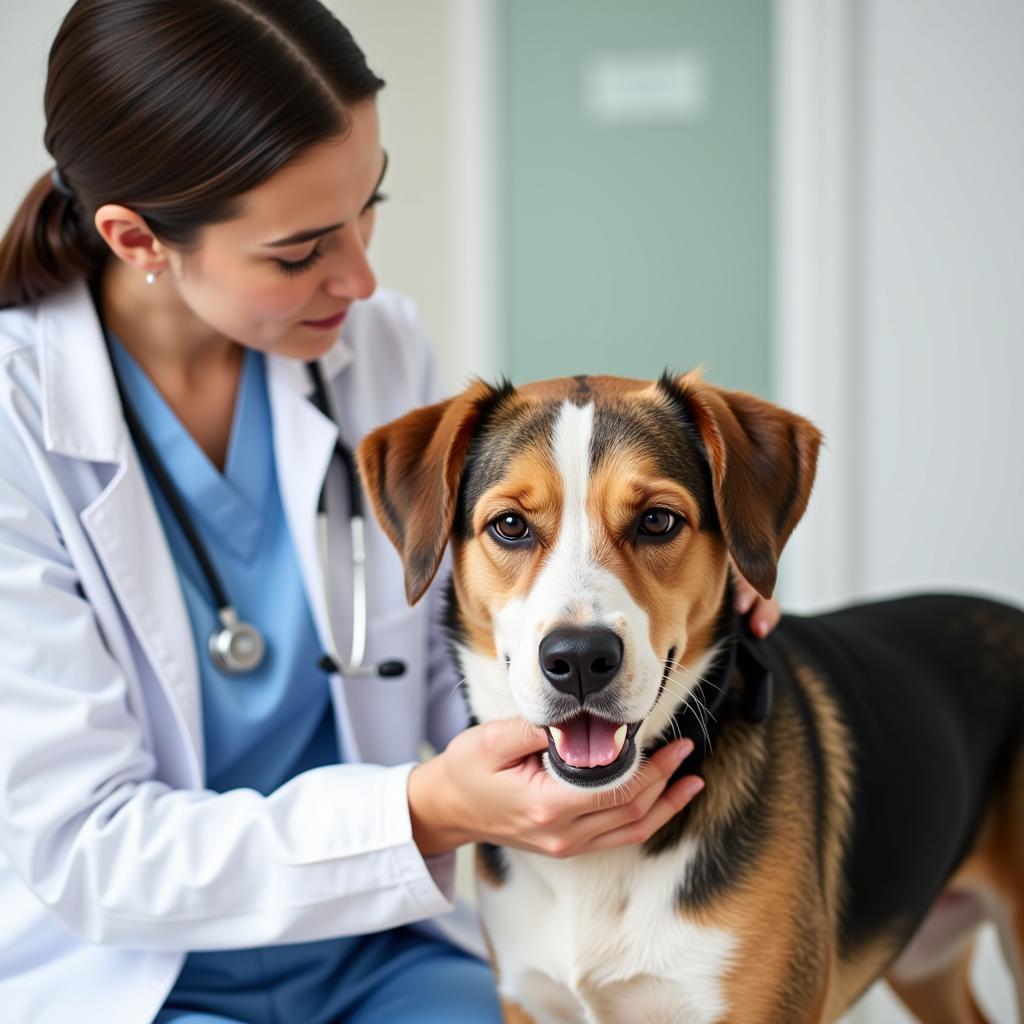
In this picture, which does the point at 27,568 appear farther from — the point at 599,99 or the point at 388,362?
the point at 599,99

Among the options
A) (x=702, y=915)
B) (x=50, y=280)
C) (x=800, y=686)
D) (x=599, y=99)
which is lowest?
(x=702, y=915)

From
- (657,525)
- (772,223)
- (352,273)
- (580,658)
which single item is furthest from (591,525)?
(772,223)

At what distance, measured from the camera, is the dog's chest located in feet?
4.27

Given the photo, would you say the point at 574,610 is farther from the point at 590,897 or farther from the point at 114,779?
the point at 114,779

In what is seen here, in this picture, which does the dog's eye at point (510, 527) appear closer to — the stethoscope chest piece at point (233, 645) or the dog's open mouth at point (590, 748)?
the dog's open mouth at point (590, 748)

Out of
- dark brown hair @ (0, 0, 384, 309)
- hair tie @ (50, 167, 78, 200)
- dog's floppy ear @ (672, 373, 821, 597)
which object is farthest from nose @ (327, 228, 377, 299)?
dog's floppy ear @ (672, 373, 821, 597)

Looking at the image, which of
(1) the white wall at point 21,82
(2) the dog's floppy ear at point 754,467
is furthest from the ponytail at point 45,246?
(2) the dog's floppy ear at point 754,467

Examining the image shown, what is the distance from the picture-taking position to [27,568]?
1.42m

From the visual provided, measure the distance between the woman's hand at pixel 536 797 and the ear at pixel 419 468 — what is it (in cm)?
20

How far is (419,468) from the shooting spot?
1.42m

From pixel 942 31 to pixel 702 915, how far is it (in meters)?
2.81

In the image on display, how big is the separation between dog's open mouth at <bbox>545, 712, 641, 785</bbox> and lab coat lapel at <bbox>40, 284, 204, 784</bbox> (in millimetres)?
543

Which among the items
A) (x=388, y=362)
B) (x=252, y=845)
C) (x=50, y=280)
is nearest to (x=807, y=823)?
(x=252, y=845)

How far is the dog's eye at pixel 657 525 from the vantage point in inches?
52.2
